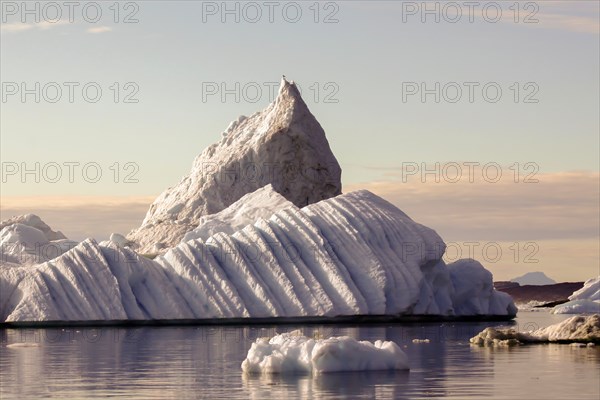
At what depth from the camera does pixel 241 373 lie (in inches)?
889

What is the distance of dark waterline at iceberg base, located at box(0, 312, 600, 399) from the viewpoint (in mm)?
19016

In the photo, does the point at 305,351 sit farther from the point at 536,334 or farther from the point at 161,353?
the point at 536,334

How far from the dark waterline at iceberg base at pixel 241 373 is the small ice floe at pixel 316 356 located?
0.34 metres

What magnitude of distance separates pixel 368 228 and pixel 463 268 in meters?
6.28

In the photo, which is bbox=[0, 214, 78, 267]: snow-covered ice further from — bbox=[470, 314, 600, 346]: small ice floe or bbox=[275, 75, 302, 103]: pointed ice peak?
bbox=[470, 314, 600, 346]: small ice floe

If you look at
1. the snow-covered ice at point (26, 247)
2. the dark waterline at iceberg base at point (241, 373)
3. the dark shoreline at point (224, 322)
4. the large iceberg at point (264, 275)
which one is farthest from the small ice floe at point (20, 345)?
the snow-covered ice at point (26, 247)

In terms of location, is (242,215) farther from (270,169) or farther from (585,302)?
(585,302)

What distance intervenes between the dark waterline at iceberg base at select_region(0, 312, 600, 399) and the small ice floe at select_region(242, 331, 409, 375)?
0.34m

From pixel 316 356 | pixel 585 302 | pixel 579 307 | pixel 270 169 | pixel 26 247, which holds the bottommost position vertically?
pixel 579 307

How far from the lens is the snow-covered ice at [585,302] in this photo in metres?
67.1

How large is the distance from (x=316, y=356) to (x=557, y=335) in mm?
10971

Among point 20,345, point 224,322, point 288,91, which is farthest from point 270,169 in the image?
point 20,345

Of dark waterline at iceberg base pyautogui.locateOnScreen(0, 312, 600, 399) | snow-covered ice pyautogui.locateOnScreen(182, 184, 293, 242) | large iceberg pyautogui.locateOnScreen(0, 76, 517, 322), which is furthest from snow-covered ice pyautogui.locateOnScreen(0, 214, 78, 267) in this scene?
dark waterline at iceberg base pyautogui.locateOnScreen(0, 312, 600, 399)

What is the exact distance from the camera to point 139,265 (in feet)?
153
